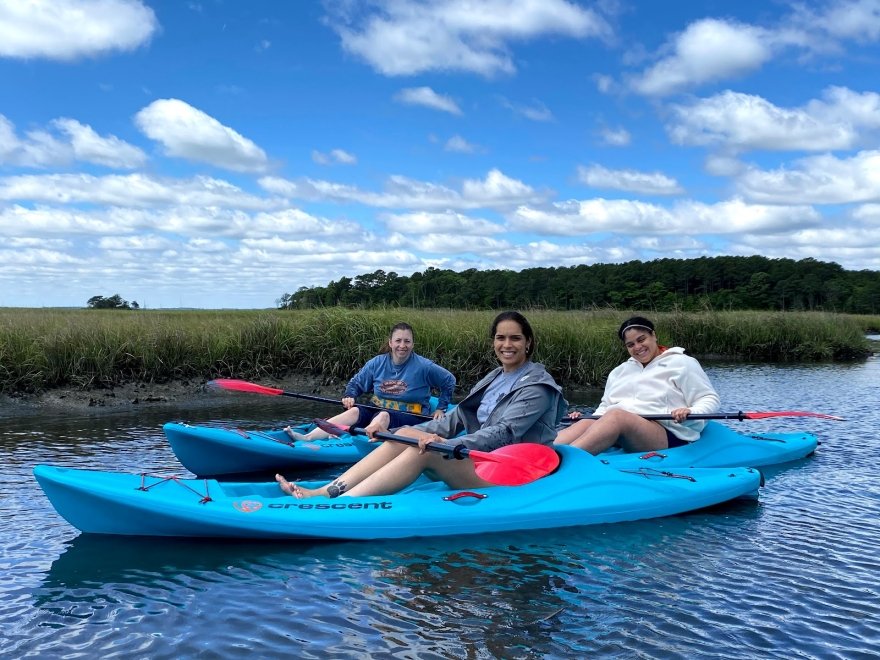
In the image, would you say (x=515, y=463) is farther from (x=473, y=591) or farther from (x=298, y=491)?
(x=298, y=491)

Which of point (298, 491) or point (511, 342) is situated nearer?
point (511, 342)

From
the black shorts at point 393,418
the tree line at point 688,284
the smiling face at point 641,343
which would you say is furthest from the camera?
the tree line at point 688,284

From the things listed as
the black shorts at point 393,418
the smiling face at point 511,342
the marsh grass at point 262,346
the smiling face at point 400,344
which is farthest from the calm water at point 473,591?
the marsh grass at point 262,346

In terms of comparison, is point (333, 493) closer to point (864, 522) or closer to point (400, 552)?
point (400, 552)

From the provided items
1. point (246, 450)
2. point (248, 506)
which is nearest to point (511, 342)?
point (248, 506)

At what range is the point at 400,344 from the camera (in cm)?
707

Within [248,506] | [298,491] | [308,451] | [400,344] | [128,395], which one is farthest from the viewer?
[128,395]

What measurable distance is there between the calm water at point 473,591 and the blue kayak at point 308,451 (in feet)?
3.02

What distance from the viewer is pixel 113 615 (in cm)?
357

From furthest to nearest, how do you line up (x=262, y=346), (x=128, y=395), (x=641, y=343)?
(x=262, y=346)
(x=128, y=395)
(x=641, y=343)

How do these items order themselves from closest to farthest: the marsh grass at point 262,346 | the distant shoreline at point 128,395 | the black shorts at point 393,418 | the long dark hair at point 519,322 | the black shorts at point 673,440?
the long dark hair at point 519,322, the black shorts at point 673,440, the black shorts at point 393,418, the distant shoreline at point 128,395, the marsh grass at point 262,346

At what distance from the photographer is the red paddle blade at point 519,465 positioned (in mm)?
4785

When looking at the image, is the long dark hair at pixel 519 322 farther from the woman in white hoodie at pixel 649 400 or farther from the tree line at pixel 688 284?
the tree line at pixel 688 284

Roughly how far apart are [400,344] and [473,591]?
3.44 m
